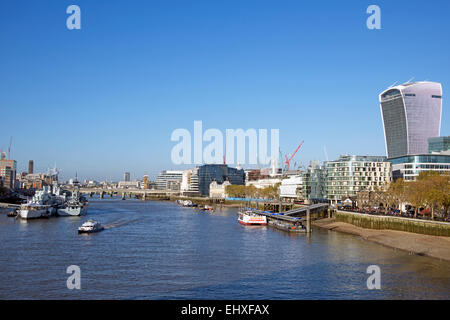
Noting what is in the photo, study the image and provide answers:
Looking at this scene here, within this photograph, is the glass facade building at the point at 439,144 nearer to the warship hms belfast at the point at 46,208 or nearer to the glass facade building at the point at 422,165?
the glass facade building at the point at 422,165

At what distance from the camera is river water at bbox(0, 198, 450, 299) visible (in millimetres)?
29703

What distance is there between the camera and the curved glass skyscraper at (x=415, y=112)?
607ft

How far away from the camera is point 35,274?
113 feet

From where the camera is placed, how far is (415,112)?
186m

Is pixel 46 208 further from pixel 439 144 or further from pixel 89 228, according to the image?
pixel 439 144

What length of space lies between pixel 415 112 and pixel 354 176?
92.8m

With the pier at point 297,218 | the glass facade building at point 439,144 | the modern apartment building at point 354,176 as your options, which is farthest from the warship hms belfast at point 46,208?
the glass facade building at point 439,144

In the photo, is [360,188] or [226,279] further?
[360,188]

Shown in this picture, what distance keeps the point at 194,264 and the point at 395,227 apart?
1427 inches

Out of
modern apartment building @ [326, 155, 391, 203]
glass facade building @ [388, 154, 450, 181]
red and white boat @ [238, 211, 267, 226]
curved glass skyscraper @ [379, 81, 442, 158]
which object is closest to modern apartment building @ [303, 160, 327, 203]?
modern apartment building @ [326, 155, 391, 203]

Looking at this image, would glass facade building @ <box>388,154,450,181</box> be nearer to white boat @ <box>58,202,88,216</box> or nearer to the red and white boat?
the red and white boat

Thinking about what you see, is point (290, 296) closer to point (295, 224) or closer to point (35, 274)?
point (35, 274)

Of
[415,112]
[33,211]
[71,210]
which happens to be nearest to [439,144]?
[415,112]
